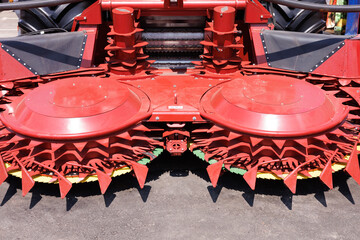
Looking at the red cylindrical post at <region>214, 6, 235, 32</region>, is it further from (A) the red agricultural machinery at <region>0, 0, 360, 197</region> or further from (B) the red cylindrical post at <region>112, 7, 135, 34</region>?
(B) the red cylindrical post at <region>112, 7, 135, 34</region>

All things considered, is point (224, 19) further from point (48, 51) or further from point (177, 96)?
point (48, 51)

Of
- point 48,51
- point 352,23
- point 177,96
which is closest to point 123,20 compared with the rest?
point 48,51

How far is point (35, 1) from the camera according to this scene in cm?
366

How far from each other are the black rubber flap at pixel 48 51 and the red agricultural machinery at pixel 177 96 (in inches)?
0.4

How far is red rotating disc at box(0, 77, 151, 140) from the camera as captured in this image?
9.64 feet

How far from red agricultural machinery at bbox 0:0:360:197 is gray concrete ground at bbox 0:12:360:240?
253mm

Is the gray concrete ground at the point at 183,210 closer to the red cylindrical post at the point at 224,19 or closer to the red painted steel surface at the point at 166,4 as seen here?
the red cylindrical post at the point at 224,19

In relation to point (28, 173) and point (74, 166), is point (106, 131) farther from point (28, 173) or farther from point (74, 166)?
point (28, 173)

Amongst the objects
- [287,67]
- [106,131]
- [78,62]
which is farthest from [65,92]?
[287,67]

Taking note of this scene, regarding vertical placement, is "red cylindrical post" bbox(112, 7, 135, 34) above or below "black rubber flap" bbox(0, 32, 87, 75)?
above

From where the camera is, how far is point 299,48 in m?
4.00

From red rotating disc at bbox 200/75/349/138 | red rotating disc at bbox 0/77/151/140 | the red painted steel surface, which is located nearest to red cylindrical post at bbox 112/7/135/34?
the red painted steel surface

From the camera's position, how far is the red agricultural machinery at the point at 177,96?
9.76ft

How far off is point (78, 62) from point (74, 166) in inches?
56.3
